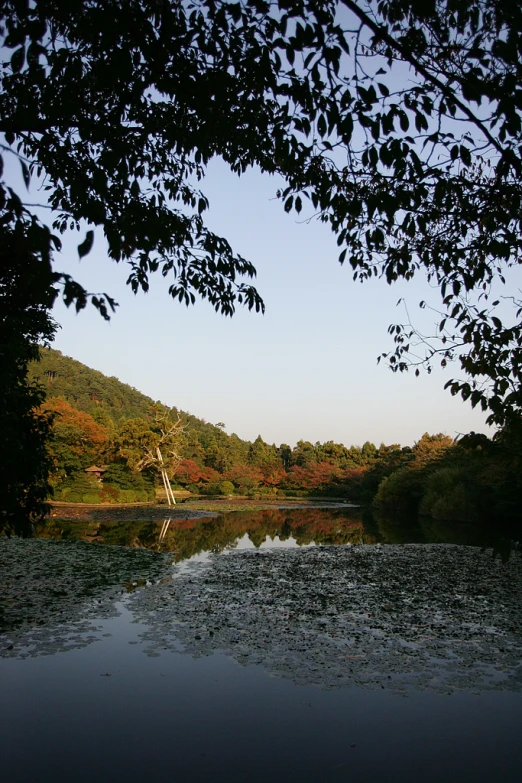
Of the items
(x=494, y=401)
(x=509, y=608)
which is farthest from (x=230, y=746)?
(x=509, y=608)

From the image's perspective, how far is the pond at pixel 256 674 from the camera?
11.6 ft

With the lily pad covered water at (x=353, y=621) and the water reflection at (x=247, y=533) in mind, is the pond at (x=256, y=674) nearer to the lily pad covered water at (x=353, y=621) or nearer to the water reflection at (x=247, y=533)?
the lily pad covered water at (x=353, y=621)

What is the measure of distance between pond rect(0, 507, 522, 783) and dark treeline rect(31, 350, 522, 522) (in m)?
1.90

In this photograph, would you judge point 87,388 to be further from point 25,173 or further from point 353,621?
point 25,173

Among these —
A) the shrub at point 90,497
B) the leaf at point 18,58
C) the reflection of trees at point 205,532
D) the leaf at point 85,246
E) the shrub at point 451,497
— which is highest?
the leaf at point 18,58

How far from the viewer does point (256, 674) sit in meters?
5.04

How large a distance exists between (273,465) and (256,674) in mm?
50931

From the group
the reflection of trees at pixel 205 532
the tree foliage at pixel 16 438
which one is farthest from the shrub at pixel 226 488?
the tree foliage at pixel 16 438

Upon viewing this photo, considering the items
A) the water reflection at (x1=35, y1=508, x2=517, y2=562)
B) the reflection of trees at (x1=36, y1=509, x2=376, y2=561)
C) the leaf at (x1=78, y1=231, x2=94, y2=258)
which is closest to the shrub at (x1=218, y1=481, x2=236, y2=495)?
the reflection of trees at (x1=36, y1=509, x2=376, y2=561)

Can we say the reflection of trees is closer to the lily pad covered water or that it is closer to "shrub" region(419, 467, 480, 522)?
the lily pad covered water

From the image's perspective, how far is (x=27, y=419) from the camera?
534 cm

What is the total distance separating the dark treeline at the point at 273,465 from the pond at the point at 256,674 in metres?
1.90

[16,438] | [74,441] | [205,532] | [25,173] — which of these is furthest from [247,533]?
[25,173]

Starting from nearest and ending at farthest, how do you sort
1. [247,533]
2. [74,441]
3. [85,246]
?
[85,246]
[247,533]
[74,441]
